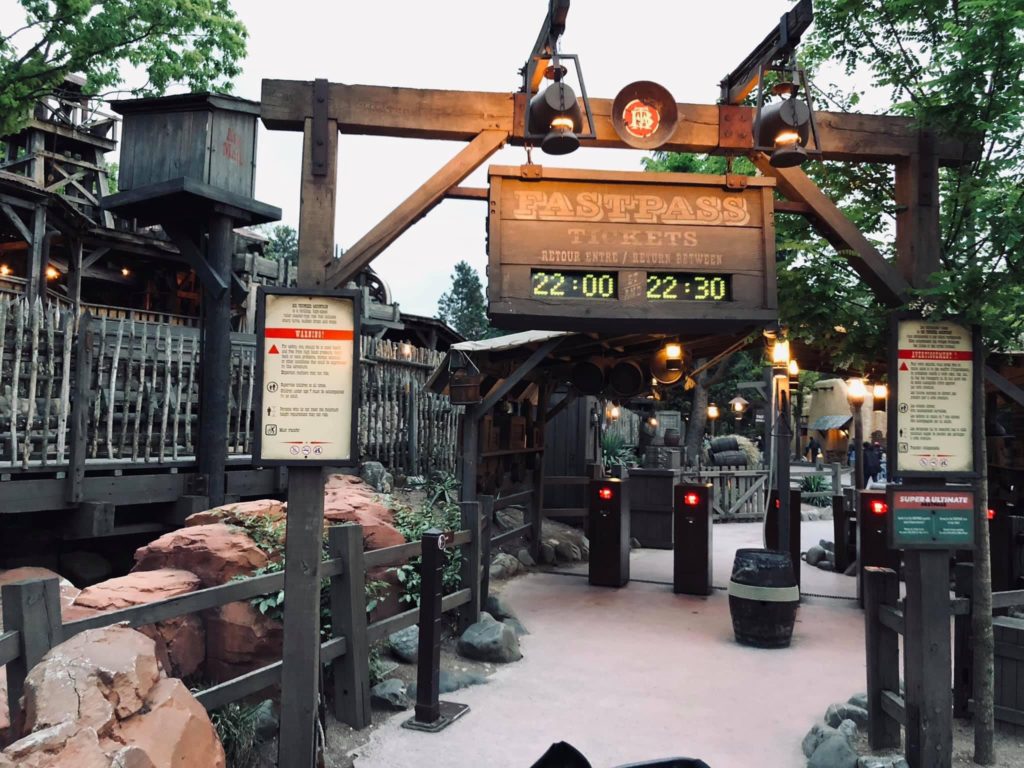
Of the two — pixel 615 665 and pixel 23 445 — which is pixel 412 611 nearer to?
pixel 615 665

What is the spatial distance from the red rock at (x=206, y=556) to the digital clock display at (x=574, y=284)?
3.03 metres

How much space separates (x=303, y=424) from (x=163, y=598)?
1581mm

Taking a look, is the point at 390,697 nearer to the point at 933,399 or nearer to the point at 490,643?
the point at 490,643

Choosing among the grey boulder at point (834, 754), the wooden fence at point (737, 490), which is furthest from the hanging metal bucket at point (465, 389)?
the wooden fence at point (737, 490)

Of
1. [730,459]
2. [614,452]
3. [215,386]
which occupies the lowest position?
[730,459]

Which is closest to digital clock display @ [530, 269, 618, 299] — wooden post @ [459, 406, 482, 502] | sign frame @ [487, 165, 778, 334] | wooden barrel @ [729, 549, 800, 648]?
sign frame @ [487, 165, 778, 334]

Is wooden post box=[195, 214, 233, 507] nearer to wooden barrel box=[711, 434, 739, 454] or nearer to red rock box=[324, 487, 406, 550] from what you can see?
red rock box=[324, 487, 406, 550]

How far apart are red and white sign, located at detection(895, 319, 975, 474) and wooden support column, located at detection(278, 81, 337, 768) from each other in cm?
346

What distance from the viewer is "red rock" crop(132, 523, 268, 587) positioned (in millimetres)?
5781

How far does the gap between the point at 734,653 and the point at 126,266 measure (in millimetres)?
19265

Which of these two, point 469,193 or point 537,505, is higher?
point 469,193

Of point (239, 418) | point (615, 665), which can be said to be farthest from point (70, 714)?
point (239, 418)

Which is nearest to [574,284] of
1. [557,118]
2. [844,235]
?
[557,118]

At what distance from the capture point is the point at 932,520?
4.61m
